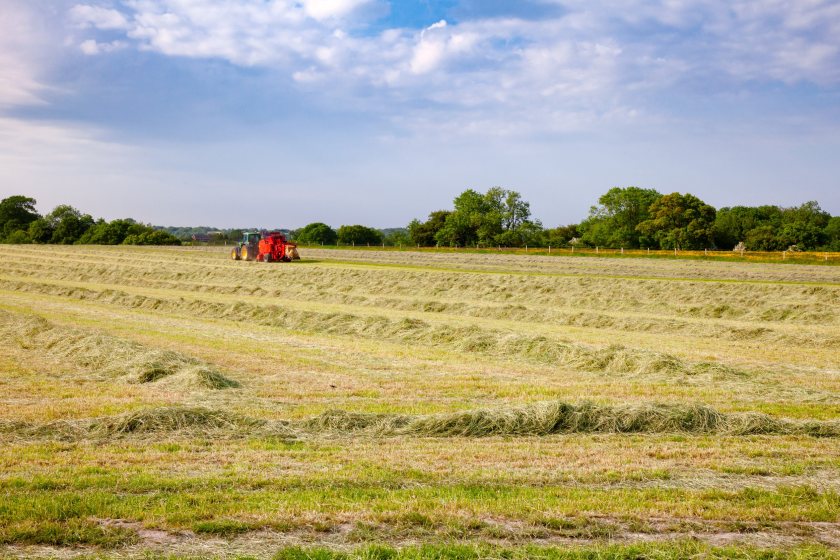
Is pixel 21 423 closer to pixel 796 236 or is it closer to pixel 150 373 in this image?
pixel 150 373

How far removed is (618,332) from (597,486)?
48.1 feet

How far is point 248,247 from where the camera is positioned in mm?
51219

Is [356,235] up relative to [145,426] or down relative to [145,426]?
up

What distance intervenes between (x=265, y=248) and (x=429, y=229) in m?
58.7

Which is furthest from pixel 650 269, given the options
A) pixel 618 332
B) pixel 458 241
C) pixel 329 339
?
pixel 458 241

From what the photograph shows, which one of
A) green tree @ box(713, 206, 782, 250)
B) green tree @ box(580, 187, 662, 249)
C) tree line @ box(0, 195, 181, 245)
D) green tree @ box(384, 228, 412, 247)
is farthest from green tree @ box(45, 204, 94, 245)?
green tree @ box(713, 206, 782, 250)

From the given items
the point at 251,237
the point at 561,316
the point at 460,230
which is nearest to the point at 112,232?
the point at 460,230

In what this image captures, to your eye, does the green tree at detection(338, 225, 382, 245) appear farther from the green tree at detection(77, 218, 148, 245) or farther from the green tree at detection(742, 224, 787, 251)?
the green tree at detection(742, 224, 787, 251)

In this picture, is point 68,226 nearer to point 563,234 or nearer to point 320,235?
point 320,235

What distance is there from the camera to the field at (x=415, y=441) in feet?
19.3

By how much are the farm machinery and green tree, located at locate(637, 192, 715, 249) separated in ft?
152

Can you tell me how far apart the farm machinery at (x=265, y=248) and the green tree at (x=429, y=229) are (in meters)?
53.7

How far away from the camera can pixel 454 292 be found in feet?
108

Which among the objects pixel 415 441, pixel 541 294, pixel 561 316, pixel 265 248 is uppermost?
pixel 265 248
